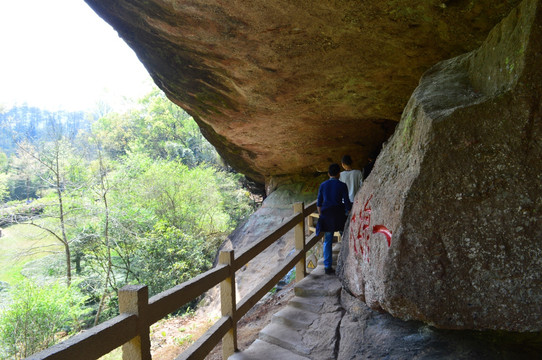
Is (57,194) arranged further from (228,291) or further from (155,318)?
(155,318)

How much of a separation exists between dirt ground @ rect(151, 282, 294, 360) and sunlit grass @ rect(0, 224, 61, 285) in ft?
18.2

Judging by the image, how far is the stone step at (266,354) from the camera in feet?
9.91

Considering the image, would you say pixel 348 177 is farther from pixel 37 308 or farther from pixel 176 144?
pixel 176 144

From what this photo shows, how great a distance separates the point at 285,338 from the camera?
3275 mm

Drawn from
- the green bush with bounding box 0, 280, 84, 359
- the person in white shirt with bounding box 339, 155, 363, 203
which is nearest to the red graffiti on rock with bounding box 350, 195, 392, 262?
the person in white shirt with bounding box 339, 155, 363, 203

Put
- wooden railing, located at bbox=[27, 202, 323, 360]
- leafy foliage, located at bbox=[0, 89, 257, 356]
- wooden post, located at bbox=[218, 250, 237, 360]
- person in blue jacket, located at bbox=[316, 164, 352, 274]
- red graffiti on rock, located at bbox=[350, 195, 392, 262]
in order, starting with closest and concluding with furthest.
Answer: wooden railing, located at bbox=[27, 202, 323, 360] → red graffiti on rock, located at bbox=[350, 195, 392, 262] → wooden post, located at bbox=[218, 250, 237, 360] → person in blue jacket, located at bbox=[316, 164, 352, 274] → leafy foliage, located at bbox=[0, 89, 257, 356]

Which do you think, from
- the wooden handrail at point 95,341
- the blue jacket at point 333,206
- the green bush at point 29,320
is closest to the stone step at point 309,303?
the blue jacket at point 333,206

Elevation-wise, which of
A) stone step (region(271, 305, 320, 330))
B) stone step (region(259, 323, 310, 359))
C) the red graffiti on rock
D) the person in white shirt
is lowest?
stone step (region(259, 323, 310, 359))

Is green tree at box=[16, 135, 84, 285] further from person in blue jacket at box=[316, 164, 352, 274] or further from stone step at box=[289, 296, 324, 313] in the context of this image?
person in blue jacket at box=[316, 164, 352, 274]

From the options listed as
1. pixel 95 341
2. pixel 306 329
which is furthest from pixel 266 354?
pixel 95 341

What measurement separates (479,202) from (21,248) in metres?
16.1

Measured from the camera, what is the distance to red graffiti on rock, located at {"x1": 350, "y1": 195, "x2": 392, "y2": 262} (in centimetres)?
281

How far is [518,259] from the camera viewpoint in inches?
77.5

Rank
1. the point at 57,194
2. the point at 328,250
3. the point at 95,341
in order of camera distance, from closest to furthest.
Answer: the point at 95,341 → the point at 328,250 → the point at 57,194
